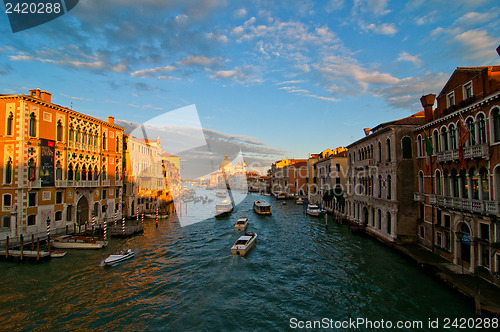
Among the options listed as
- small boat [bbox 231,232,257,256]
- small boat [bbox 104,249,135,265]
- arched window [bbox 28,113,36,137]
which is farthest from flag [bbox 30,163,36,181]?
small boat [bbox 231,232,257,256]

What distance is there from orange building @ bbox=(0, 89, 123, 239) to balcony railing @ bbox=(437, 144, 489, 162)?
33.4 meters

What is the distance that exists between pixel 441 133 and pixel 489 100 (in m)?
5.48

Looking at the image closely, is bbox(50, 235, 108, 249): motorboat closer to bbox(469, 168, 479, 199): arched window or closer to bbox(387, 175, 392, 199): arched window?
bbox(387, 175, 392, 199): arched window

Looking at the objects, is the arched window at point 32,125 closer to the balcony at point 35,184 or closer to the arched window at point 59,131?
the arched window at point 59,131

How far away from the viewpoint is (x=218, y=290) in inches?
667

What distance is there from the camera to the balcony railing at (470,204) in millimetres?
14266

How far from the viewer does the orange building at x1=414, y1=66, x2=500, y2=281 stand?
14539 millimetres

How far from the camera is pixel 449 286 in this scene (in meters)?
15.3

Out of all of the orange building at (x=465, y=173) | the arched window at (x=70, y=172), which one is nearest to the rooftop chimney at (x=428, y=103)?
the orange building at (x=465, y=173)

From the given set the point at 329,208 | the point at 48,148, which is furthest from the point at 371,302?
the point at 329,208

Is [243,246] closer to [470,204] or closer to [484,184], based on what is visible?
[470,204]

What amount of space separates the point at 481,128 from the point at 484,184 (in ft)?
10.5

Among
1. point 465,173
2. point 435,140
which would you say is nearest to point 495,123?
point 465,173

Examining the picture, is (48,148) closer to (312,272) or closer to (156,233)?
(156,233)
